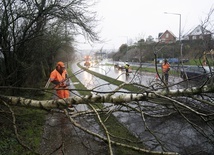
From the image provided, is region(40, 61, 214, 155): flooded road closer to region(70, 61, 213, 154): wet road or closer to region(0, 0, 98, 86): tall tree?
region(70, 61, 213, 154): wet road

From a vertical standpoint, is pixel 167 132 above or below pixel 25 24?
below

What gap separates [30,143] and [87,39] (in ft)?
20.5

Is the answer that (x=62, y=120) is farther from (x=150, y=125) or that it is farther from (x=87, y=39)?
(x=87, y=39)

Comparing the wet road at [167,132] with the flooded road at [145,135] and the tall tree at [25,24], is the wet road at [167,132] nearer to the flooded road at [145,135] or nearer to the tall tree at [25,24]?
the flooded road at [145,135]

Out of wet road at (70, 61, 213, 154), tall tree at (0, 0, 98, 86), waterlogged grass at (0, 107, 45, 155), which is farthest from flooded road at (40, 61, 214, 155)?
tall tree at (0, 0, 98, 86)

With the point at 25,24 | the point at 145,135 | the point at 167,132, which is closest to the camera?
the point at 145,135

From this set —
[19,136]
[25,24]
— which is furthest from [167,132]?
[25,24]

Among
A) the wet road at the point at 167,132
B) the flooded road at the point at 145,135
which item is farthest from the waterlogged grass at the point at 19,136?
the wet road at the point at 167,132

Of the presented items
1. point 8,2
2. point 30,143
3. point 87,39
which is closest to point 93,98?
point 30,143

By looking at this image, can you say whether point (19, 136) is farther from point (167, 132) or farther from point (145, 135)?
point (167, 132)

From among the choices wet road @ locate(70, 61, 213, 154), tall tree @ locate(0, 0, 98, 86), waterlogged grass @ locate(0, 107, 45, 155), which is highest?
tall tree @ locate(0, 0, 98, 86)

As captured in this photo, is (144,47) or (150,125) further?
(144,47)

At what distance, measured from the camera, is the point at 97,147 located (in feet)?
13.9

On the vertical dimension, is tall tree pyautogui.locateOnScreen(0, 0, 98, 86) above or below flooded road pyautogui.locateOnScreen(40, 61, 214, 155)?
above
